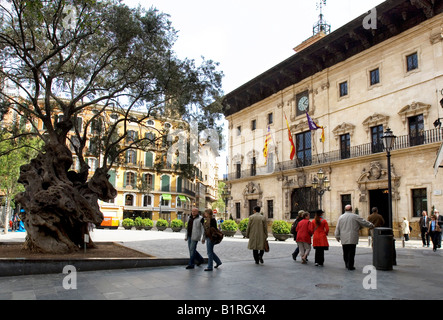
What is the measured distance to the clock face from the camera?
2977cm

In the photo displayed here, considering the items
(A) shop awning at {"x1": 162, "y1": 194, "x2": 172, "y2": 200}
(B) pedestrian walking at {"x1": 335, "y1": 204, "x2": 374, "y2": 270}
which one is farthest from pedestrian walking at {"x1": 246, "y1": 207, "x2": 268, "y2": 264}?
(A) shop awning at {"x1": 162, "y1": 194, "x2": 172, "y2": 200}

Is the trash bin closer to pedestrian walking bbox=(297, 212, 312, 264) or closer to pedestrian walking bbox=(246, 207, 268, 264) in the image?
pedestrian walking bbox=(297, 212, 312, 264)

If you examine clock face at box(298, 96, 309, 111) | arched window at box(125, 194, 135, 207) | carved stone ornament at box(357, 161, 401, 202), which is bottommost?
arched window at box(125, 194, 135, 207)

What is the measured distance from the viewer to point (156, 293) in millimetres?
6008

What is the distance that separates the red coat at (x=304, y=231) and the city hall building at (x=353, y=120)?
957 cm

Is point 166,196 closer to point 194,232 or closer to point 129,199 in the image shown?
point 129,199

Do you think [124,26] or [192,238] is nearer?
[192,238]

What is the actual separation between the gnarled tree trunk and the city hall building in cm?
1464

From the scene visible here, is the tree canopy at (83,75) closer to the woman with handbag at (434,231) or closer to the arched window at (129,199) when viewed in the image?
the woman with handbag at (434,231)

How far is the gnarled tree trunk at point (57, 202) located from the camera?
9.77 meters

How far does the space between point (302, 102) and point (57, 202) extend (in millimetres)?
24317

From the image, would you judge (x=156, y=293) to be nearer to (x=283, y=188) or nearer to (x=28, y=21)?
(x=28, y=21)
